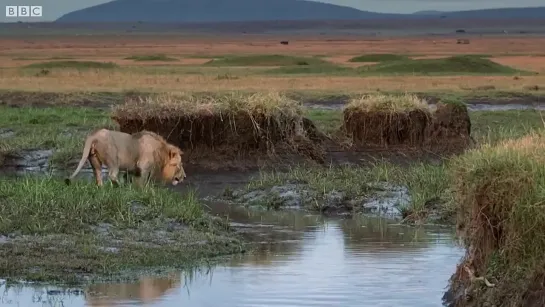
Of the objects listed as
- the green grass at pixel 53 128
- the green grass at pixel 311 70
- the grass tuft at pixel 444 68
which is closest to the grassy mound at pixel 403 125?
the green grass at pixel 53 128

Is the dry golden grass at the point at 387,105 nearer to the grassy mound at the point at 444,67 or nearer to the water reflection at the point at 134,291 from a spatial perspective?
the water reflection at the point at 134,291

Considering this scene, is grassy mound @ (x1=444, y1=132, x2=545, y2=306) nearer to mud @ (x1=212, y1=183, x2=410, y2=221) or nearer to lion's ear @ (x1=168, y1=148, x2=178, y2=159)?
mud @ (x1=212, y1=183, x2=410, y2=221)

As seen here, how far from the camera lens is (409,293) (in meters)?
11.0

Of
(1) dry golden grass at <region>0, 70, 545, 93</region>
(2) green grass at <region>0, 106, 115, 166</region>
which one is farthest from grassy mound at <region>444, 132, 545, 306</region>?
(1) dry golden grass at <region>0, 70, 545, 93</region>

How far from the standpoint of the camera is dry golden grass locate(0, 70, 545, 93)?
130ft

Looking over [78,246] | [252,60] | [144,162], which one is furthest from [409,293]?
[252,60]

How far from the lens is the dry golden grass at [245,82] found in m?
39.8

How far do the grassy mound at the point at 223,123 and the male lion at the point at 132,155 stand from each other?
4.08m

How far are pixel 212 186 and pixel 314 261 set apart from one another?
23.8ft

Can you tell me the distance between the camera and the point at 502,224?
30.9 ft

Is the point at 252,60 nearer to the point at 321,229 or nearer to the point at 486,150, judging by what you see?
the point at 321,229

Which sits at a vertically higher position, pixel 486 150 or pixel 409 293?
pixel 486 150

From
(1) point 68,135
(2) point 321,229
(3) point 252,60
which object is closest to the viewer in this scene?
(2) point 321,229

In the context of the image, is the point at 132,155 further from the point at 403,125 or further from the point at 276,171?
the point at 403,125
